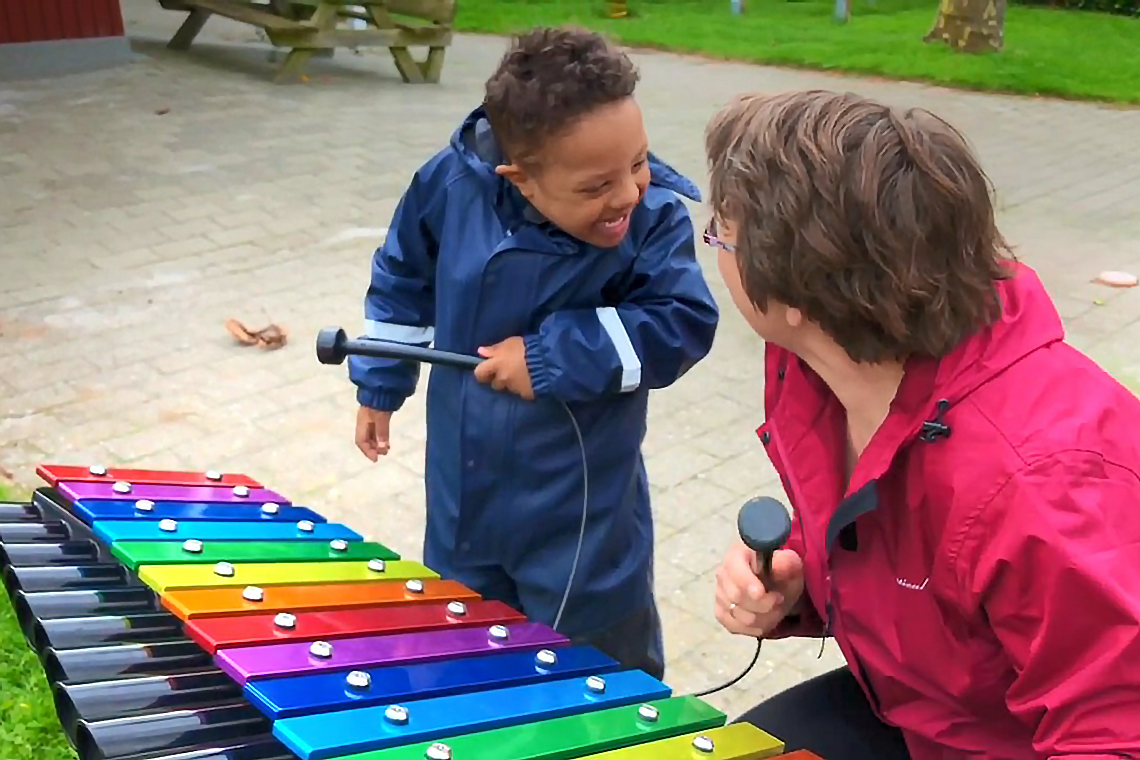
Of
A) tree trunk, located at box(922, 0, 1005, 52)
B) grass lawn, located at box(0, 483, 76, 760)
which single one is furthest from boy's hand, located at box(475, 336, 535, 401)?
tree trunk, located at box(922, 0, 1005, 52)

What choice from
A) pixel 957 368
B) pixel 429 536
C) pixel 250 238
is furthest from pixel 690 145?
pixel 957 368

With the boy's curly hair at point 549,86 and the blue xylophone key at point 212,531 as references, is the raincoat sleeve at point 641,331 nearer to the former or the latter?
the boy's curly hair at point 549,86

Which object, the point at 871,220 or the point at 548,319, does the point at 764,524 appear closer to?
the point at 871,220

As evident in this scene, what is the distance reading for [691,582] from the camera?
331 centimetres

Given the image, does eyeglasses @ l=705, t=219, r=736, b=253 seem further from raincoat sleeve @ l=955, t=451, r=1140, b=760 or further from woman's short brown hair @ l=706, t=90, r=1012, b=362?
raincoat sleeve @ l=955, t=451, r=1140, b=760

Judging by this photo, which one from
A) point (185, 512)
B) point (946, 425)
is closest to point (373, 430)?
point (185, 512)

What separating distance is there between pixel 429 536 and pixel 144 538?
24.3 inches

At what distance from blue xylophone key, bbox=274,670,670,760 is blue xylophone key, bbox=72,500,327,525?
757mm

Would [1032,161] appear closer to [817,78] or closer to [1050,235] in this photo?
[1050,235]

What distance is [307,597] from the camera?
191 centimetres

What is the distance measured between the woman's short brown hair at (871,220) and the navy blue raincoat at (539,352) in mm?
696

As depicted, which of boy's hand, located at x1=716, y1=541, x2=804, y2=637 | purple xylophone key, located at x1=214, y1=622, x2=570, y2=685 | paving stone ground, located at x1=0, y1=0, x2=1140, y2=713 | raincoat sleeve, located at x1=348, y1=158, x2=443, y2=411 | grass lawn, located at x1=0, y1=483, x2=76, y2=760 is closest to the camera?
purple xylophone key, located at x1=214, y1=622, x2=570, y2=685

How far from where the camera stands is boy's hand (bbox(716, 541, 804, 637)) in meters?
1.75

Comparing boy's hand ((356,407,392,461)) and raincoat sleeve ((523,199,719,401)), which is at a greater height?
raincoat sleeve ((523,199,719,401))
